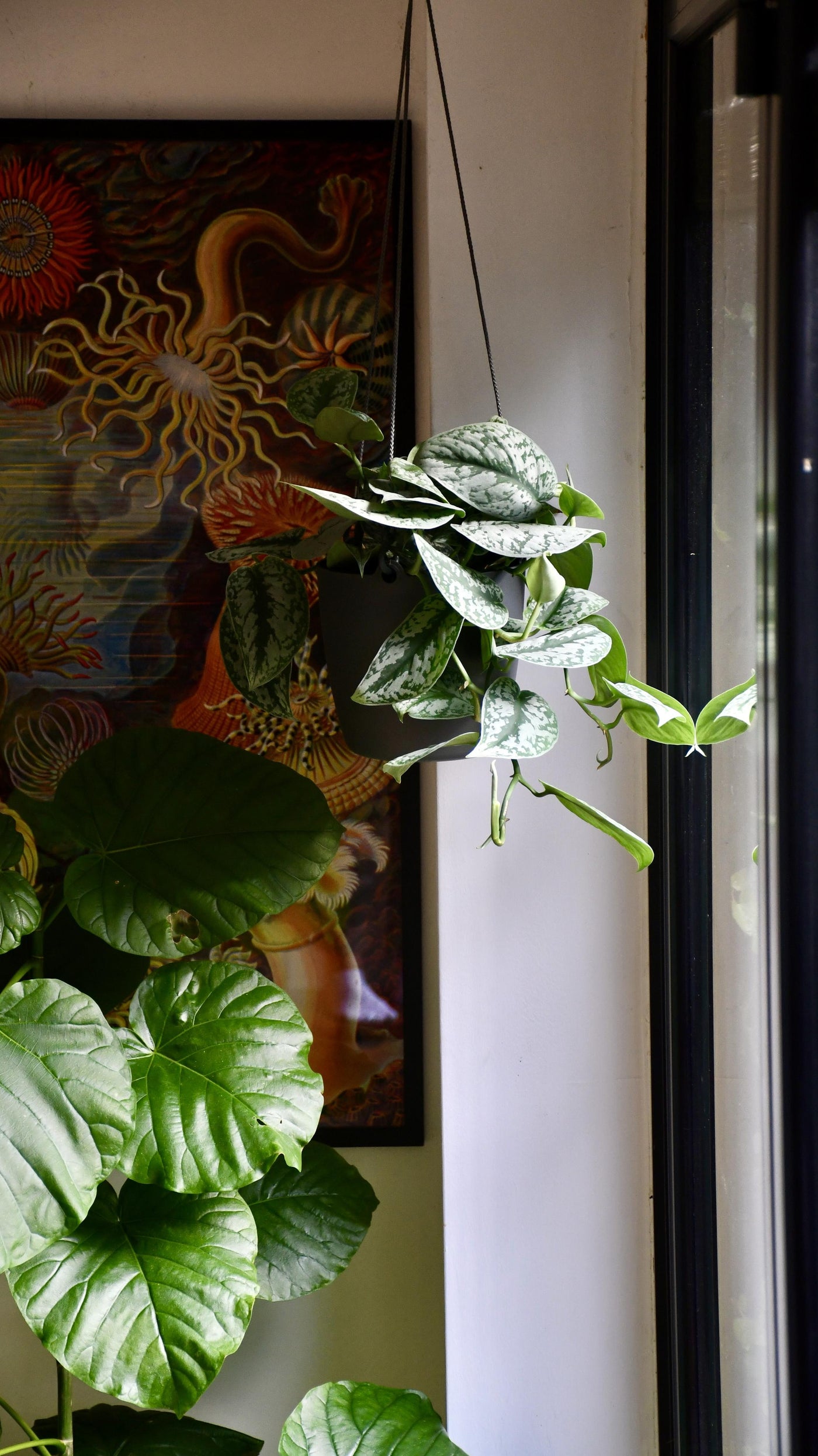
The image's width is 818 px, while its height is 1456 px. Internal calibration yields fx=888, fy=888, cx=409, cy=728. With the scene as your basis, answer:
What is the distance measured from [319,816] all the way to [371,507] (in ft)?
1.27

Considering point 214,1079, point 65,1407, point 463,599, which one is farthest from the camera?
point 65,1407

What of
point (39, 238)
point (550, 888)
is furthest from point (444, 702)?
point (39, 238)

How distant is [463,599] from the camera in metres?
0.65

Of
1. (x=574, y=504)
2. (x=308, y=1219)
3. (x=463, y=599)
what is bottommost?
(x=308, y=1219)

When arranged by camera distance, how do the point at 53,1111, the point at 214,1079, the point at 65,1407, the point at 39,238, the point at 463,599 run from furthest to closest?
the point at 39,238
the point at 65,1407
the point at 214,1079
the point at 53,1111
the point at 463,599

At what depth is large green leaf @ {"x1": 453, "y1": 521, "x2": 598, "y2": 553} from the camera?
66 cm

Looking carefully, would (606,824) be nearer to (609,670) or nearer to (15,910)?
(609,670)

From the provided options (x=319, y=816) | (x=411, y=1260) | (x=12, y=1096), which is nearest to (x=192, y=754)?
(x=319, y=816)

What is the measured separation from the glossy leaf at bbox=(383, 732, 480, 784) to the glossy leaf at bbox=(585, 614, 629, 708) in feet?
0.40

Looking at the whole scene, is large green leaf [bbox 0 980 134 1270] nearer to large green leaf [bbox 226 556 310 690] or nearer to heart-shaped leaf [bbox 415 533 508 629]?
large green leaf [bbox 226 556 310 690]

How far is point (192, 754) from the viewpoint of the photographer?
38.7 inches

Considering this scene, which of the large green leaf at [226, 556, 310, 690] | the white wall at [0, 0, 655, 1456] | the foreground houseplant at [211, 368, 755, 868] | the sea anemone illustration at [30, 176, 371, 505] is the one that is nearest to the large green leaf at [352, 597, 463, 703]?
the foreground houseplant at [211, 368, 755, 868]

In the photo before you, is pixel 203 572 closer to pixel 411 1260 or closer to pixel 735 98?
pixel 735 98

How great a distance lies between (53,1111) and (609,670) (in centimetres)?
62
